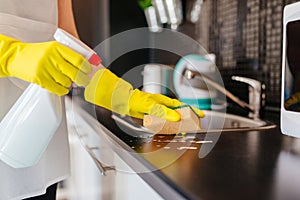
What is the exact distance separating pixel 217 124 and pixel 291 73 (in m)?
0.38

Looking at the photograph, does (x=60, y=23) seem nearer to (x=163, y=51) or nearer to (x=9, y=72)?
(x=9, y=72)

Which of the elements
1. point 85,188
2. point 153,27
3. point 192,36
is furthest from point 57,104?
point 153,27

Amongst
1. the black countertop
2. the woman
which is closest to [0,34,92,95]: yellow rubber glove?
the woman

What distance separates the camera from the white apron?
2.41 ft

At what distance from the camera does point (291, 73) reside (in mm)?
788

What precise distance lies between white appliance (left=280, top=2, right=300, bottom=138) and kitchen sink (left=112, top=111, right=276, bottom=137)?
213 millimetres

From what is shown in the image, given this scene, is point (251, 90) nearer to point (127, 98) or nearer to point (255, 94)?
point (255, 94)

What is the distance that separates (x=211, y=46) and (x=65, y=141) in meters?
1.14

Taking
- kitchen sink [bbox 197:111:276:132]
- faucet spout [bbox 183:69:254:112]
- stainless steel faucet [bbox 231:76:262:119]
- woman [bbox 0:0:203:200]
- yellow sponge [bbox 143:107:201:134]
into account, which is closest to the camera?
woman [bbox 0:0:203:200]

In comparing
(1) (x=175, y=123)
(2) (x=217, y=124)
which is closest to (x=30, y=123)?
(1) (x=175, y=123)

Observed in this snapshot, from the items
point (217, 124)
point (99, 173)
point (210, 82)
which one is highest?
point (210, 82)

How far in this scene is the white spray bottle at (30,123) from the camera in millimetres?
535

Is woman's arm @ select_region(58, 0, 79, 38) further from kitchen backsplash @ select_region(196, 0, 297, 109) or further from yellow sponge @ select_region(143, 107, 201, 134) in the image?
kitchen backsplash @ select_region(196, 0, 297, 109)

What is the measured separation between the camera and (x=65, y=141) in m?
0.89
